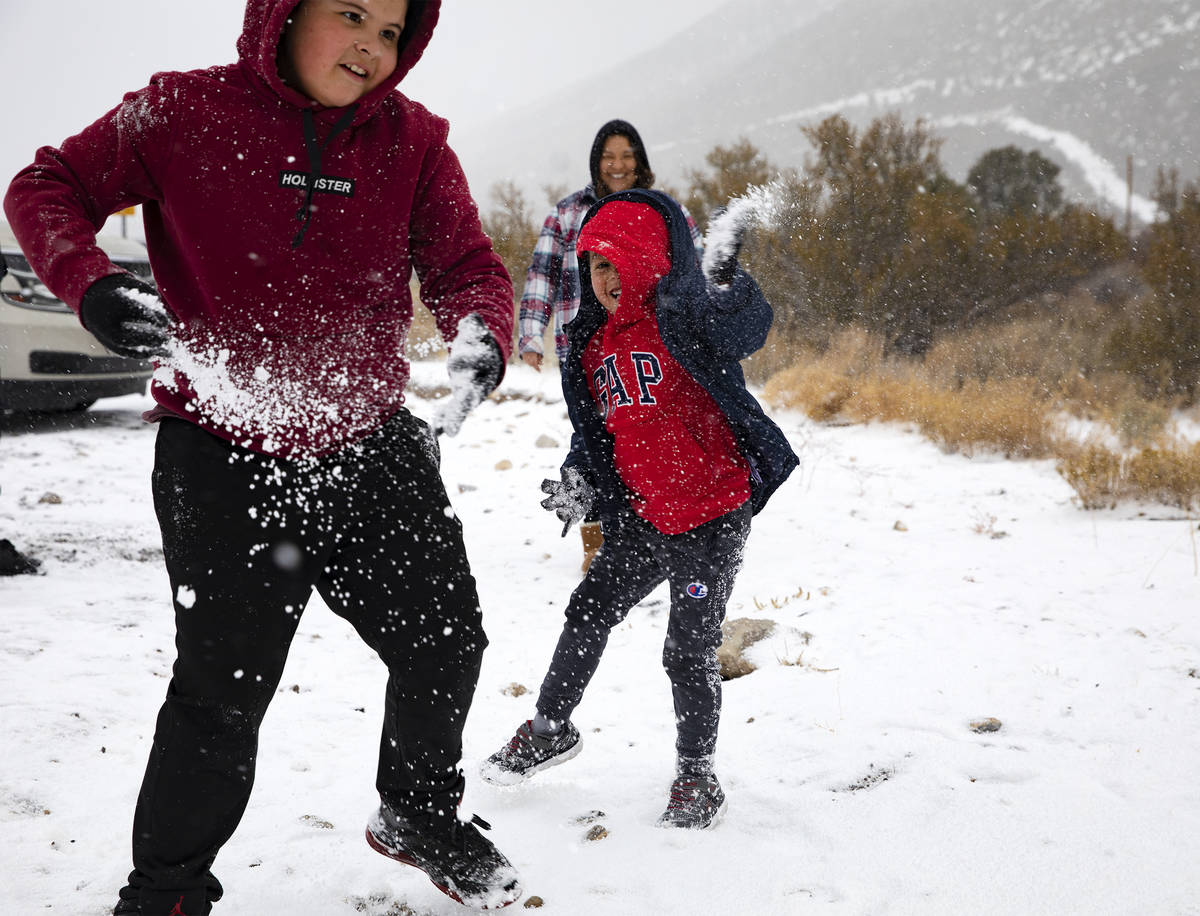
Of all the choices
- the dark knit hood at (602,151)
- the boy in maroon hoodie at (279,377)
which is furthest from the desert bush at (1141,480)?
the boy in maroon hoodie at (279,377)

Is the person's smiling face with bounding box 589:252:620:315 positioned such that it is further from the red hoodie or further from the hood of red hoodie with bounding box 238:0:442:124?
the hood of red hoodie with bounding box 238:0:442:124

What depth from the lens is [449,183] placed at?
158cm

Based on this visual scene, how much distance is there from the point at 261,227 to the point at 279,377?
9.6 inches

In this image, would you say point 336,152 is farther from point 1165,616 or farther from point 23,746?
point 1165,616

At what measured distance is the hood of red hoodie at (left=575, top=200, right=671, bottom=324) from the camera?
1.99 meters

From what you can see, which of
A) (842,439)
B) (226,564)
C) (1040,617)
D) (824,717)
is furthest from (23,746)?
(842,439)

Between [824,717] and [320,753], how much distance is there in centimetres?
144

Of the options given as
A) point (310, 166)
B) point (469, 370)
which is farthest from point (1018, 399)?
point (310, 166)

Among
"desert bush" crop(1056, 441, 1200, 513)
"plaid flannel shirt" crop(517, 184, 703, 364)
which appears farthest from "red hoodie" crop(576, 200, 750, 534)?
"desert bush" crop(1056, 441, 1200, 513)

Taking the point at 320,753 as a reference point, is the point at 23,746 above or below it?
above

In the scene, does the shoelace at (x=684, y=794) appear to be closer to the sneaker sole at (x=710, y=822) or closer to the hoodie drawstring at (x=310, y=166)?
the sneaker sole at (x=710, y=822)

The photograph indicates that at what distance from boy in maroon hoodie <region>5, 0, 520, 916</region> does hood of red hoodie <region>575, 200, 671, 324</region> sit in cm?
54

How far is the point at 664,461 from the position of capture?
196 cm

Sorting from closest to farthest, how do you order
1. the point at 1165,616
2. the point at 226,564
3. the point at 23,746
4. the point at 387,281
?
the point at 226,564 < the point at 387,281 < the point at 23,746 < the point at 1165,616
